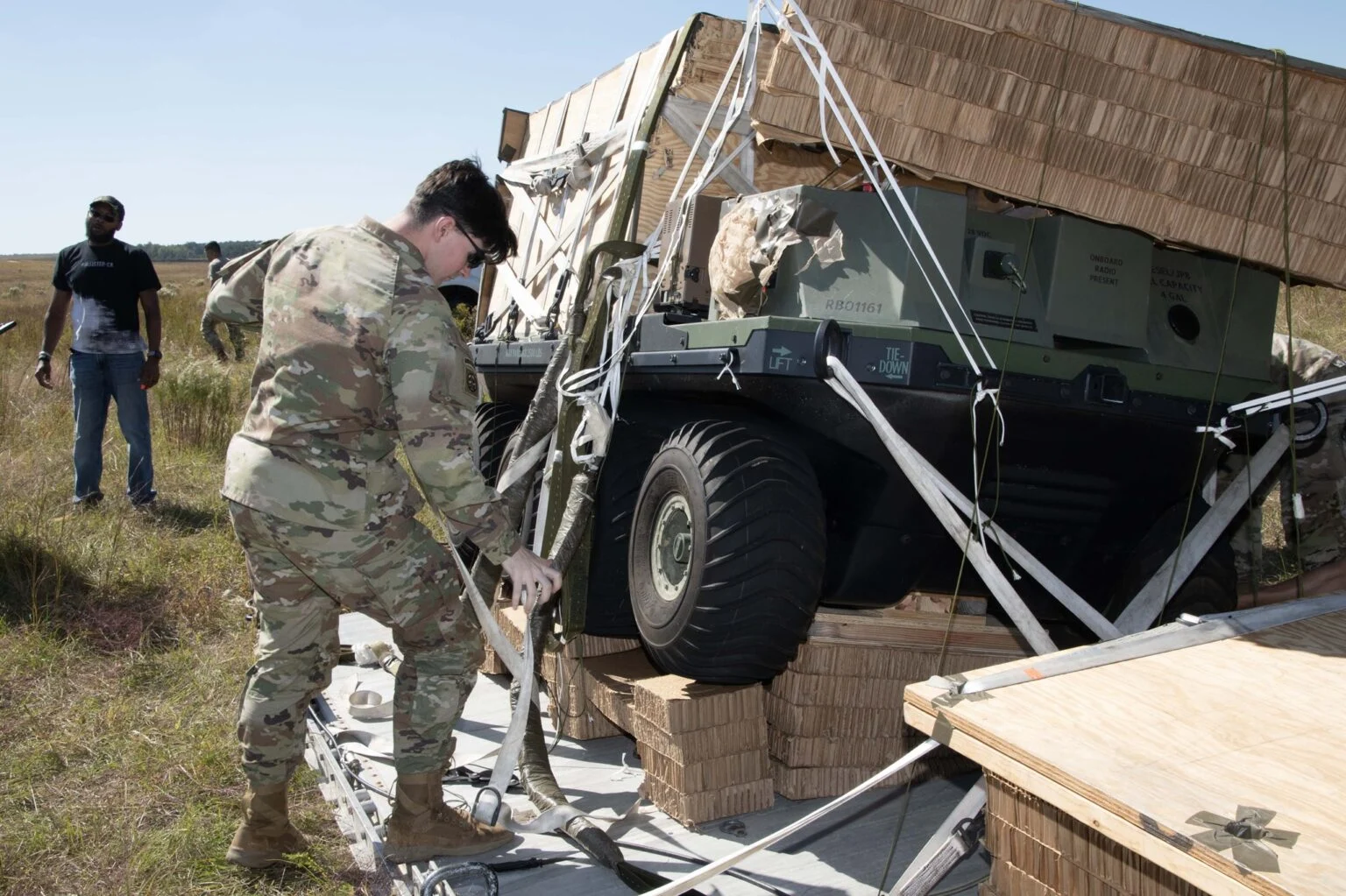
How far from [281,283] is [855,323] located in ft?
5.03

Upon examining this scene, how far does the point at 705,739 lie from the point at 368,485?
1.33 meters

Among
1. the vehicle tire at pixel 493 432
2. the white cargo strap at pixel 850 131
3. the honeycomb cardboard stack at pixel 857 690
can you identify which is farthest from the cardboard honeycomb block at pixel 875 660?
the vehicle tire at pixel 493 432

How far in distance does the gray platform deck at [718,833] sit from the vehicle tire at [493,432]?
1527 mm

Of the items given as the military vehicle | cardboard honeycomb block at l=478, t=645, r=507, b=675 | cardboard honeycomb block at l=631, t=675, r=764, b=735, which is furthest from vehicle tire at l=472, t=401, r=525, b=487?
cardboard honeycomb block at l=631, t=675, r=764, b=735

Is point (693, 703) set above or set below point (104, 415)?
below

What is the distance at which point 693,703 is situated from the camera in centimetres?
367

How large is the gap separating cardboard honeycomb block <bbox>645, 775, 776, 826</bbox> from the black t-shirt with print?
16.9ft

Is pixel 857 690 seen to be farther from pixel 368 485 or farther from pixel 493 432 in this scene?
pixel 493 432

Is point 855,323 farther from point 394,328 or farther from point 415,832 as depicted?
point 415,832

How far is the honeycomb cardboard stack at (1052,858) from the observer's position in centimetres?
183

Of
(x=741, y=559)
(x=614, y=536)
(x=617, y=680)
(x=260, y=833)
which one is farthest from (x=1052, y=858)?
(x=614, y=536)

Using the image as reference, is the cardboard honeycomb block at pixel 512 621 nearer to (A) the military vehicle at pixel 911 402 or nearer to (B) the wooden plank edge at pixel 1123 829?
(A) the military vehicle at pixel 911 402

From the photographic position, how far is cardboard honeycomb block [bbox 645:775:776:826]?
3625mm

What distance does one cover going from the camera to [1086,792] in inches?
71.2
